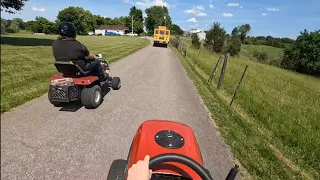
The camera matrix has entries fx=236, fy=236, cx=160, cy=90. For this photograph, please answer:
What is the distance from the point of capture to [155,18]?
107m

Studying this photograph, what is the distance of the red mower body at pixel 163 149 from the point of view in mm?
1962

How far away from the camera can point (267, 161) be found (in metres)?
4.20

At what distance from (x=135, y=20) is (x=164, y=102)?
101 meters

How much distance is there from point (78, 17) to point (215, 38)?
66.2 m

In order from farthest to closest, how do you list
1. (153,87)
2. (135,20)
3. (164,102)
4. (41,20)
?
(135,20), (41,20), (153,87), (164,102)

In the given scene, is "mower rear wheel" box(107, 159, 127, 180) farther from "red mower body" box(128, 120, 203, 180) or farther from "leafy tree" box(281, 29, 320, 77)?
"leafy tree" box(281, 29, 320, 77)

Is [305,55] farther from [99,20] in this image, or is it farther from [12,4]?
[99,20]

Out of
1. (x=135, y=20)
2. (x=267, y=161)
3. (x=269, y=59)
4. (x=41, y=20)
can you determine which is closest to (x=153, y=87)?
(x=267, y=161)

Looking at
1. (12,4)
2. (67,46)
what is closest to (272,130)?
(67,46)

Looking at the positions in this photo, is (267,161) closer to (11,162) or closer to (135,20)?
(11,162)

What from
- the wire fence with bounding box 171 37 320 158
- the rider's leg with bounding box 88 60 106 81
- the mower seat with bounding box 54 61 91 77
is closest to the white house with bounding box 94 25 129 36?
the wire fence with bounding box 171 37 320 158

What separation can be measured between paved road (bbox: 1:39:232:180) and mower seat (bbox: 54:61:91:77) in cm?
85

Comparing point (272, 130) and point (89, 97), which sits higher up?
point (89, 97)

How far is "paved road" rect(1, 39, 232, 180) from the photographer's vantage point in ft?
10.7
